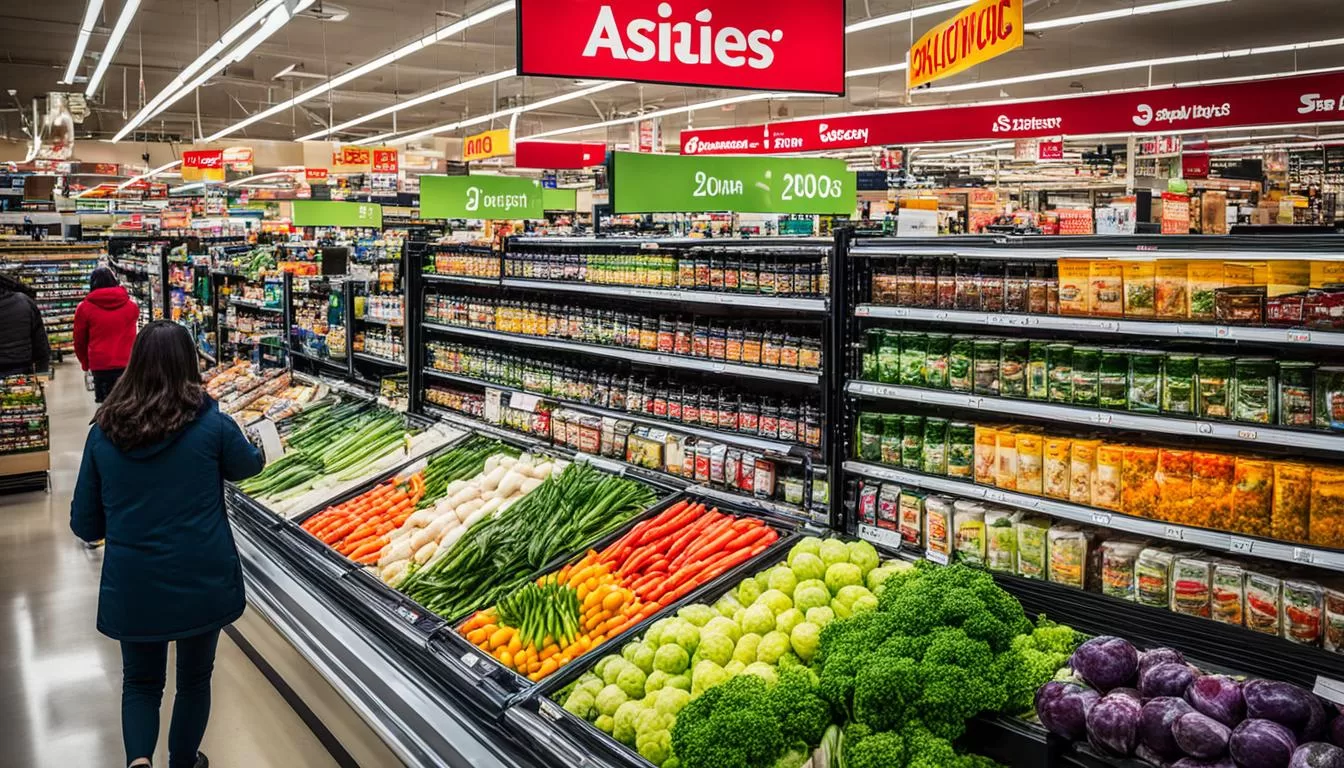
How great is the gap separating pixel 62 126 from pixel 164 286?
296 centimetres

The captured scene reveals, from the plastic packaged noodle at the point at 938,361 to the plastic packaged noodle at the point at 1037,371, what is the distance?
1.01 feet

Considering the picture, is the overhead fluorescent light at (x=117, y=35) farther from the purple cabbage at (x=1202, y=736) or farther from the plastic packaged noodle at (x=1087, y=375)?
the purple cabbage at (x=1202, y=736)

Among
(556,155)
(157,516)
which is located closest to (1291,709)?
(157,516)

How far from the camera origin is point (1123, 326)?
3.14 m

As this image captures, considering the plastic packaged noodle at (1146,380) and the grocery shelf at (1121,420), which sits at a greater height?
the plastic packaged noodle at (1146,380)

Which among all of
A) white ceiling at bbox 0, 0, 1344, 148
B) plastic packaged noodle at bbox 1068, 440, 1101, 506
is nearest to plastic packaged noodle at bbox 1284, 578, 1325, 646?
plastic packaged noodle at bbox 1068, 440, 1101, 506

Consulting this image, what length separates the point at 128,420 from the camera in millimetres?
3230

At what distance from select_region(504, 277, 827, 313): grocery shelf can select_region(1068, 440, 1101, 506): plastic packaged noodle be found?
44.1 inches

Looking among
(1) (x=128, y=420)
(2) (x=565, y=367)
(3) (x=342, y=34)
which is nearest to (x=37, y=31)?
(3) (x=342, y=34)

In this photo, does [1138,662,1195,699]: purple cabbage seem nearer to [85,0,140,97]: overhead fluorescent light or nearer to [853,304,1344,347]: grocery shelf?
[853,304,1344,347]: grocery shelf

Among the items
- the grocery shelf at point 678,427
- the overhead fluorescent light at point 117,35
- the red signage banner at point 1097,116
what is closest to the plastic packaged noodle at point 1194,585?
the grocery shelf at point 678,427

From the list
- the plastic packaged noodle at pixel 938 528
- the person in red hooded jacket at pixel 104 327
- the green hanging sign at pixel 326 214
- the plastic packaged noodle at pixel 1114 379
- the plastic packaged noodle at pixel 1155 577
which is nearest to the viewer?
the plastic packaged noodle at pixel 1155 577

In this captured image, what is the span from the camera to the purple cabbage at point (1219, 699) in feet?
6.98

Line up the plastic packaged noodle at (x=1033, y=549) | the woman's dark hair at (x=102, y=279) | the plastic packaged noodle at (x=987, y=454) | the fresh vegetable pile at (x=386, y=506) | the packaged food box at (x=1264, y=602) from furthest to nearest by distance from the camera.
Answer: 1. the woman's dark hair at (x=102, y=279)
2. the fresh vegetable pile at (x=386, y=506)
3. the plastic packaged noodle at (x=987, y=454)
4. the plastic packaged noodle at (x=1033, y=549)
5. the packaged food box at (x=1264, y=602)
